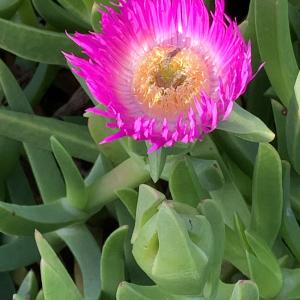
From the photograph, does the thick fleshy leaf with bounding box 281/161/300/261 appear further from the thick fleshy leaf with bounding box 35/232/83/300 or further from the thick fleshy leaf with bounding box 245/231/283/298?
the thick fleshy leaf with bounding box 35/232/83/300

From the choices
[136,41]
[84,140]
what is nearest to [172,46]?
[136,41]

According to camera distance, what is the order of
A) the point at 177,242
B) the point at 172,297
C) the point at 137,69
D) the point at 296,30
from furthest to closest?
the point at 296,30, the point at 137,69, the point at 172,297, the point at 177,242

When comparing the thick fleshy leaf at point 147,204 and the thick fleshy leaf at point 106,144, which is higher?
the thick fleshy leaf at point 147,204

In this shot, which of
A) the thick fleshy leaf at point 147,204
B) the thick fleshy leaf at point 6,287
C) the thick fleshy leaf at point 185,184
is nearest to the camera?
the thick fleshy leaf at point 147,204

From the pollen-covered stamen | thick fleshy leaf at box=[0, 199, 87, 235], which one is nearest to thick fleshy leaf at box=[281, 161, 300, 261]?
the pollen-covered stamen

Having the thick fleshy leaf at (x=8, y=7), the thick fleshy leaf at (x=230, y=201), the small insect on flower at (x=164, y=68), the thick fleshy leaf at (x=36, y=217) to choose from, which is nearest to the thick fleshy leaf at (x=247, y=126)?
the small insect on flower at (x=164, y=68)

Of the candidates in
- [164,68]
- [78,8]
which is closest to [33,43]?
[78,8]

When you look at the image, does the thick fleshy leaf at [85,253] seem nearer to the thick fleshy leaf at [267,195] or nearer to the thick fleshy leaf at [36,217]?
the thick fleshy leaf at [36,217]

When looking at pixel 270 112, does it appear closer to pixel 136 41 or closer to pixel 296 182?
pixel 296 182
